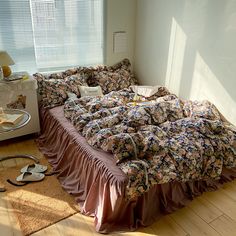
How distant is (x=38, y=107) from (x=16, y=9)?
3.50 feet

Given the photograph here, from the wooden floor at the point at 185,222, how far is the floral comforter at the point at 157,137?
22 centimetres

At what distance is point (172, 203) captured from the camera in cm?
197

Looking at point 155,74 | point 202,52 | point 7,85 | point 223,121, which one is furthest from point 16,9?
point 223,121

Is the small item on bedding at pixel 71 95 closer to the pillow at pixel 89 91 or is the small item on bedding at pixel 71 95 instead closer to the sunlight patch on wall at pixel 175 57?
the pillow at pixel 89 91

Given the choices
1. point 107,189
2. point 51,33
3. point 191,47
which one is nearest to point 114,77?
point 51,33

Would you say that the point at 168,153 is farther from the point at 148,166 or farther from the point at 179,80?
the point at 179,80

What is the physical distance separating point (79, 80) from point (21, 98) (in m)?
0.74

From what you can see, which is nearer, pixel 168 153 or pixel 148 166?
pixel 148 166

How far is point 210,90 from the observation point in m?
2.66

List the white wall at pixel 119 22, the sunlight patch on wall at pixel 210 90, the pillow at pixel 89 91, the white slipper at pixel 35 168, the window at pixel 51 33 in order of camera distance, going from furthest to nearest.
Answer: the white wall at pixel 119 22 → the pillow at pixel 89 91 → the window at pixel 51 33 → the sunlight patch on wall at pixel 210 90 → the white slipper at pixel 35 168

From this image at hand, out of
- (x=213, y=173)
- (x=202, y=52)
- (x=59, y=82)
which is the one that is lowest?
(x=213, y=173)

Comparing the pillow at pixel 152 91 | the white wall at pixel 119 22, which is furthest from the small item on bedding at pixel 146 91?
the white wall at pixel 119 22

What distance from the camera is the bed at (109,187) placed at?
1.76 metres

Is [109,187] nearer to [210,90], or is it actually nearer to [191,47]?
[210,90]
